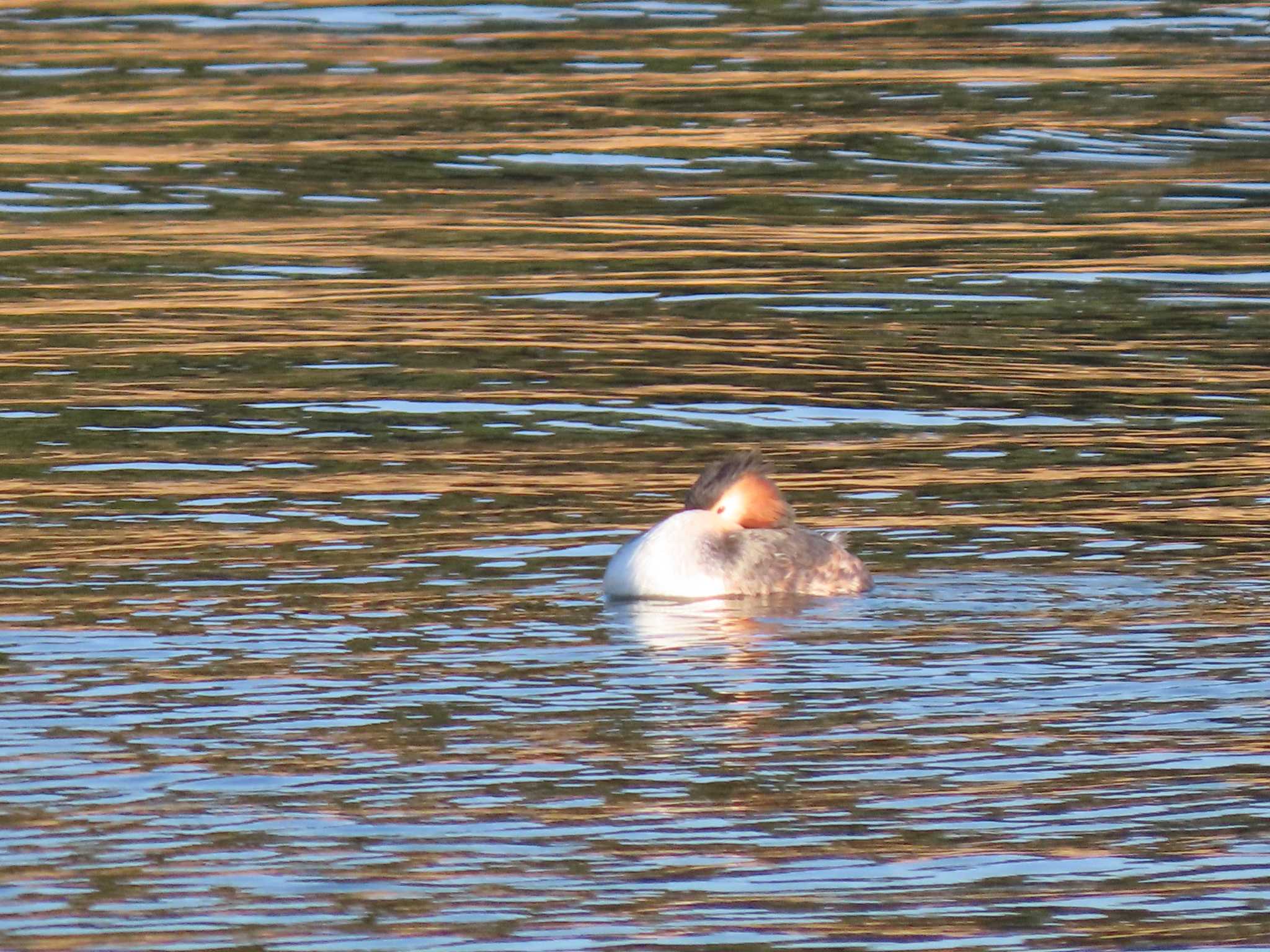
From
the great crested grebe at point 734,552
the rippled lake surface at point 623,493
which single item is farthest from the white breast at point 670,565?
the rippled lake surface at point 623,493

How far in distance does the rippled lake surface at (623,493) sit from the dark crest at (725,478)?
0.55 meters

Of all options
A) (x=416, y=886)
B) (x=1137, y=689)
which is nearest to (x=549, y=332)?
(x=1137, y=689)

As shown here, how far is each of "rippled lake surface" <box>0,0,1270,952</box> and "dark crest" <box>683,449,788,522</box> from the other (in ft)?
1.81

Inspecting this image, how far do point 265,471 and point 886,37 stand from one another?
15.7m

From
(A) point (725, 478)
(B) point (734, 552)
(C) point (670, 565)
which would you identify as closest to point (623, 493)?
(A) point (725, 478)

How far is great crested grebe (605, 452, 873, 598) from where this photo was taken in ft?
36.3

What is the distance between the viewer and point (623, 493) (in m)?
13.0

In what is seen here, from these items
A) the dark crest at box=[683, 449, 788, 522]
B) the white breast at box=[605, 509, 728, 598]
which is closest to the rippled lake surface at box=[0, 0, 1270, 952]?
the white breast at box=[605, 509, 728, 598]

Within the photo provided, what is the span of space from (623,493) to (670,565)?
6.09 ft

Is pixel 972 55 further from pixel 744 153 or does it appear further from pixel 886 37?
pixel 744 153

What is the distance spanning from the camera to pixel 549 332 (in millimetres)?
16578

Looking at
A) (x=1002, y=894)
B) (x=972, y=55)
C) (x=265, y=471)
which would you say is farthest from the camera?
(x=972, y=55)

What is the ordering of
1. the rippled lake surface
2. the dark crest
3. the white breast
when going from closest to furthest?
1. the rippled lake surface
2. the white breast
3. the dark crest

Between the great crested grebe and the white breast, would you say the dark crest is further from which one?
the white breast
